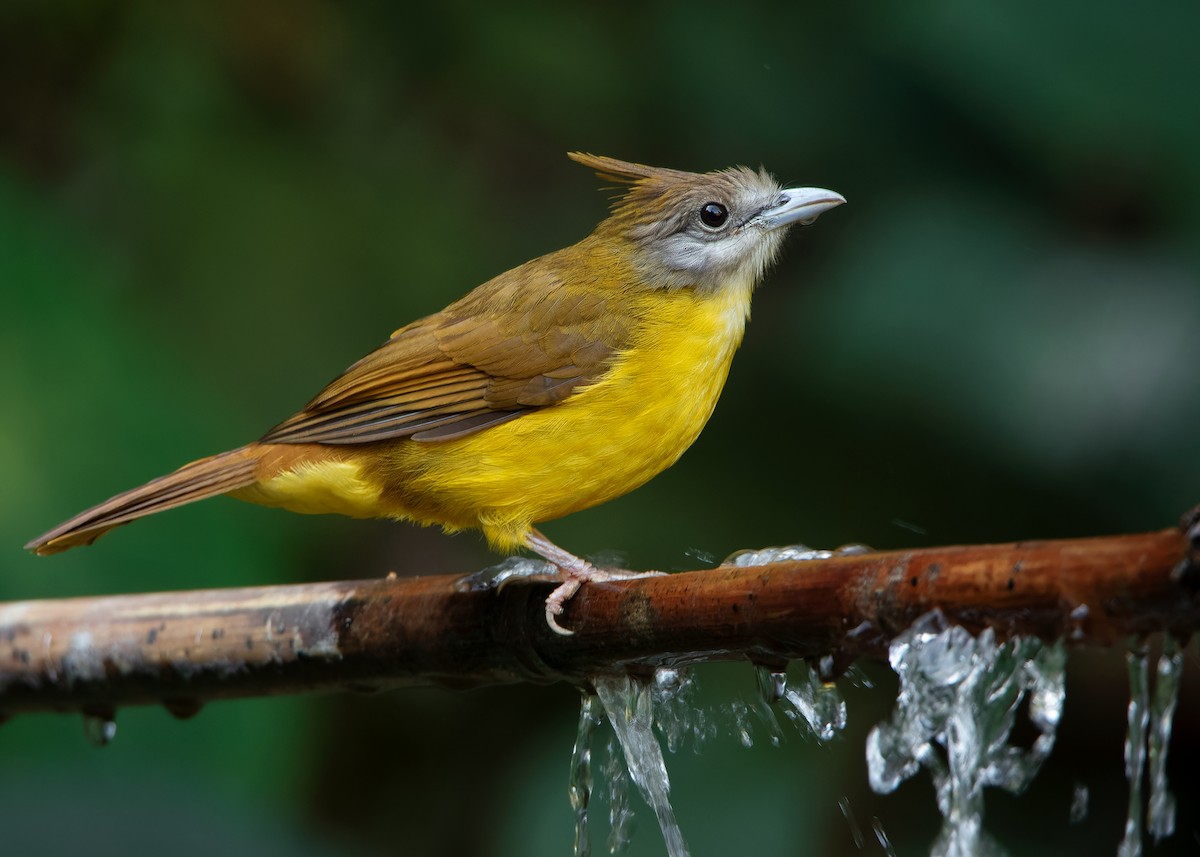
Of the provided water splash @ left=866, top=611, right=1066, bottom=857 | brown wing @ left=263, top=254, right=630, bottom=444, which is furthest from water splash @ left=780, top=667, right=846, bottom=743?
brown wing @ left=263, top=254, right=630, bottom=444

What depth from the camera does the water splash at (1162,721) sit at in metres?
1.90

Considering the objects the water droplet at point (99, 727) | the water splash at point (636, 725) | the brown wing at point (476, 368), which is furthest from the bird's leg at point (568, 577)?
the water droplet at point (99, 727)

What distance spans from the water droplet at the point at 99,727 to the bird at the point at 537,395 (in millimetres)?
461

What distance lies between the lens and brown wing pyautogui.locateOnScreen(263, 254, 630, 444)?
3.25m

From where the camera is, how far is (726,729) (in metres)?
3.16

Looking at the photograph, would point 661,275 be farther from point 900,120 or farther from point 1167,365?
point 1167,365

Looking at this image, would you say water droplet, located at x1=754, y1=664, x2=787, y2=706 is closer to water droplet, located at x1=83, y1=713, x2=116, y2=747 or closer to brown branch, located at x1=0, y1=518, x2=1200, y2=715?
brown branch, located at x1=0, y1=518, x2=1200, y2=715

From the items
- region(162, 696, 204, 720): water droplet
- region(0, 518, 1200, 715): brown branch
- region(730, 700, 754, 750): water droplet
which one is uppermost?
region(0, 518, 1200, 715): brown branch

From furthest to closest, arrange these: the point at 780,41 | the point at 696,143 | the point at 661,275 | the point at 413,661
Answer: the point at 696,143
the point at 780,41
the point at 661,275
the point at 413,661

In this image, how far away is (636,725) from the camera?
8.83 feet

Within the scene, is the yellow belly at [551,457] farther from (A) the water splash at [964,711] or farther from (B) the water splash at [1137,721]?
(B) the water splash at [1137,721]

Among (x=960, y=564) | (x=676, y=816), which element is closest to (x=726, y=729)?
(x=676, y=816)

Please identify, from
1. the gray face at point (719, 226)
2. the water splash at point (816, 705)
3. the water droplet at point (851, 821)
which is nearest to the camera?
the water splash at point (816, 705)

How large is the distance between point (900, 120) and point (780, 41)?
1.59 feet
